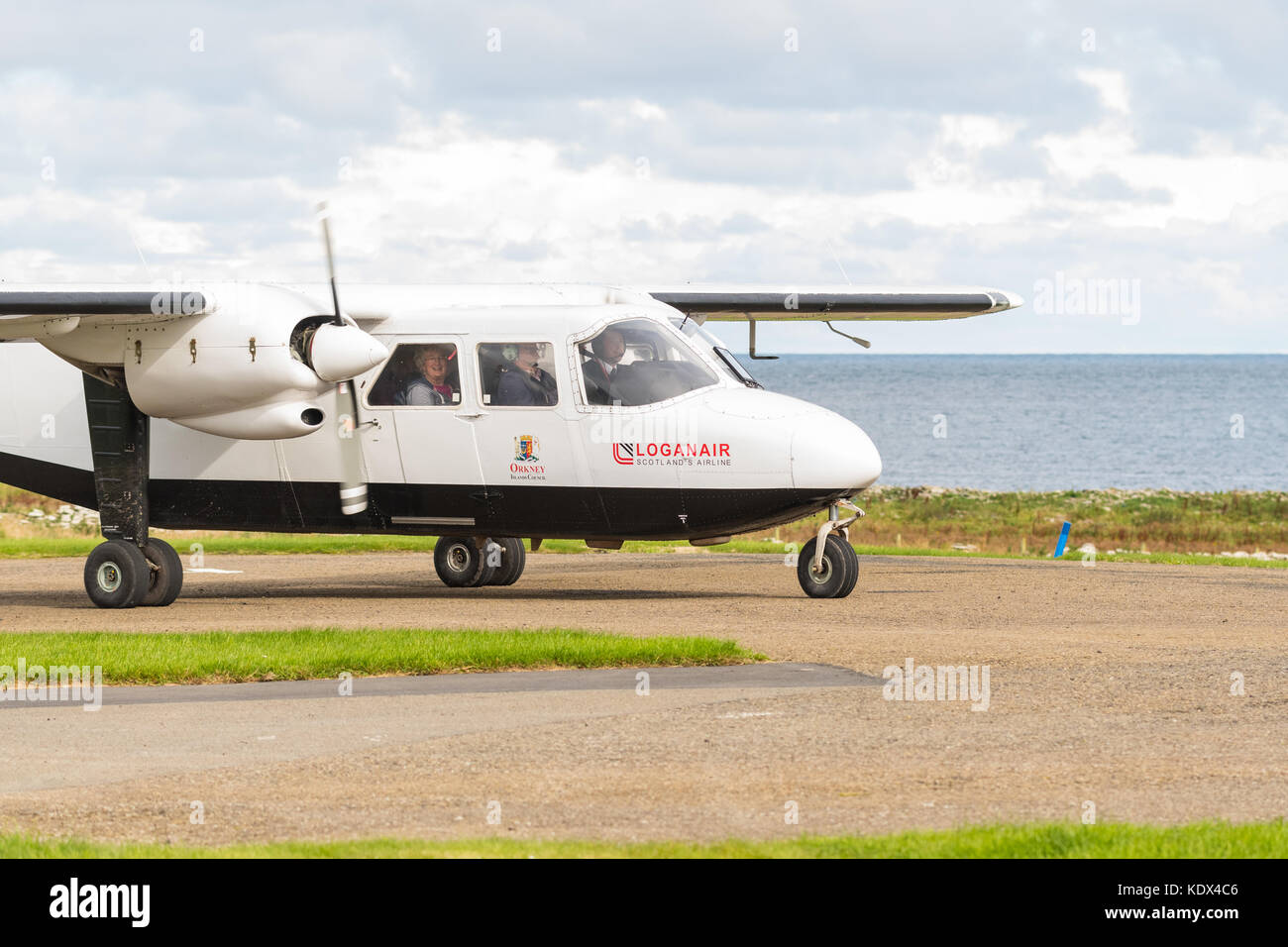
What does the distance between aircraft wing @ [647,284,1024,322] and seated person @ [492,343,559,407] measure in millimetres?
3363

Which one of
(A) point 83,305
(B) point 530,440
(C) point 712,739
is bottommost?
(C) point 712,739

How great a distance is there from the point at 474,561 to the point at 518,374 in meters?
3.89

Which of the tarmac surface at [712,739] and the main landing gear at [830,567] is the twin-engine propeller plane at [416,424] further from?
the tarmac surface at [712,739]

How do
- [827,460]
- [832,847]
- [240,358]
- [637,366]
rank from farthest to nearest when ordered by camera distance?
[637,366] → [240,358] → [827,460] → [832,847]

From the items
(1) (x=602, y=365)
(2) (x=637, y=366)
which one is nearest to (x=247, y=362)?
(1) (x=602, y=365)

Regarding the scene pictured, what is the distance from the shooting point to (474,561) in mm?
21391

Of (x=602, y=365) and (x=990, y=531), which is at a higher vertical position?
(x=602, y=365)

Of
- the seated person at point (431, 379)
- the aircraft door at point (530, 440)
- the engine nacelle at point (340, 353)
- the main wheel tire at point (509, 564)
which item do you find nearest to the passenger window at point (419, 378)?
the seated person at point (431, 379)

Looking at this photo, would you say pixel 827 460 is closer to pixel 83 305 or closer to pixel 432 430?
pixel 432 430

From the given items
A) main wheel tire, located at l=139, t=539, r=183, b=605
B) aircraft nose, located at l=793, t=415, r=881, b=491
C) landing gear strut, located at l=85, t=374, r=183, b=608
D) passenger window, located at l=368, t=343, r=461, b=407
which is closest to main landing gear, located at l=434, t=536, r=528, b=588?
passenger window, located at l=368, t=343, r=461, b=407

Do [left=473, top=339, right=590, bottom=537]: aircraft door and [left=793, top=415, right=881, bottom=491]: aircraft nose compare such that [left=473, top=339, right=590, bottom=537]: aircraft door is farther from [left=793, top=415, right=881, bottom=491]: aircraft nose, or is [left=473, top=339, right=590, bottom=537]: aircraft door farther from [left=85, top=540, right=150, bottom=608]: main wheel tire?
[left=85, top=540, right=150, bottom=608]: main wheel tire

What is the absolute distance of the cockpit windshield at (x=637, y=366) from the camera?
1781 cm

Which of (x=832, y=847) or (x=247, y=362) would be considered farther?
(x=247, y=362)
